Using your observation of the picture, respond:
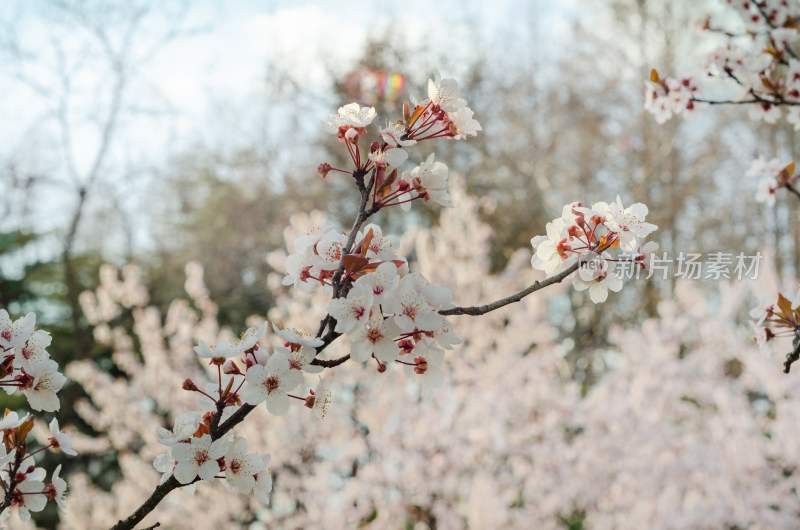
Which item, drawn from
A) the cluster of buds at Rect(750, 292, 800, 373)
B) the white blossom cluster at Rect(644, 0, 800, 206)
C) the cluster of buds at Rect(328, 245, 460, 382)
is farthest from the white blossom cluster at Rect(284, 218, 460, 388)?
the white blossom cluster at Rect(644, 0, 800, 206)

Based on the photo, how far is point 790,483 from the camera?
4.02 m

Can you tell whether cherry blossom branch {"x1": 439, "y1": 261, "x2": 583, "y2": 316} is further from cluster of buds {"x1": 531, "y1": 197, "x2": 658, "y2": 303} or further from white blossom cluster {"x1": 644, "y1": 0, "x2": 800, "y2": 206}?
white blossom cluster {"x1": 644, "y1": 0, "x2": 800, "y2": 206}

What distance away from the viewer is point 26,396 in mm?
876

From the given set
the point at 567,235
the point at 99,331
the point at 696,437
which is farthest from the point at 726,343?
the point at 99,331

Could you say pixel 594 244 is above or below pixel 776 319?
above

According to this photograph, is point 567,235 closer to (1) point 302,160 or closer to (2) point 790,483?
(2) point 790,483

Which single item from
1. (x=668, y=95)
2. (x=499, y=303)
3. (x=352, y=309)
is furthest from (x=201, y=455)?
(x=668, y=95)

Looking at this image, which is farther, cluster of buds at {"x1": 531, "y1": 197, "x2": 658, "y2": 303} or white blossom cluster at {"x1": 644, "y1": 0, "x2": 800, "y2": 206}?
white blossom cluster at {"x1": 644, "y1": 0, "x2": 800, "y2": 206}

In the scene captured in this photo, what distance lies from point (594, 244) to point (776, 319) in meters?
0.58

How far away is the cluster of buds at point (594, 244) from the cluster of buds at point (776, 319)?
46cm

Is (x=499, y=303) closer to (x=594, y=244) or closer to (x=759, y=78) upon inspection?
(x=594, y=244)

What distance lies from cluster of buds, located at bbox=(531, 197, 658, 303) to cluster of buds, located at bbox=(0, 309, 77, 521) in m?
0.77

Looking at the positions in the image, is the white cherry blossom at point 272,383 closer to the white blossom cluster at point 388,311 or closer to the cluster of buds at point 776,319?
the white blossom cluster at point 388,311

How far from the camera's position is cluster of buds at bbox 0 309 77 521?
2.79ft
